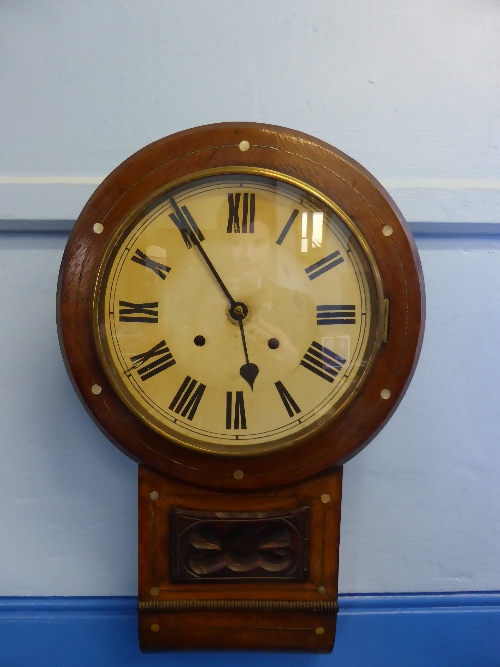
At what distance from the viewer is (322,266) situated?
0.56 metres

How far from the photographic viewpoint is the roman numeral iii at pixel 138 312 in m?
0.56

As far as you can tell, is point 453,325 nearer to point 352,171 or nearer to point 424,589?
point 352,171

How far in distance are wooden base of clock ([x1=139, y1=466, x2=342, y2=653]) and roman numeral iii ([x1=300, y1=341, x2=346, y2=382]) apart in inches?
5.0

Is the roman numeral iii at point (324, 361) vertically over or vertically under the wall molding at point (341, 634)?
over

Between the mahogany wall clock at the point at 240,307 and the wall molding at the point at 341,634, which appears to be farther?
the wall molding at the point at 341,634

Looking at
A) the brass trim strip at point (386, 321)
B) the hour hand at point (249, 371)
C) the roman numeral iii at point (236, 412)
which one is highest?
the brass trim strip at point (386, 321)

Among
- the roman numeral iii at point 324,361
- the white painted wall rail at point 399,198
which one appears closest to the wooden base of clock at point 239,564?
the roman numeral iii at point 324,361

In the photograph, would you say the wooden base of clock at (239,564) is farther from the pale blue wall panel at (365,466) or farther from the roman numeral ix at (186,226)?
the roman numeral ix at (186,226)

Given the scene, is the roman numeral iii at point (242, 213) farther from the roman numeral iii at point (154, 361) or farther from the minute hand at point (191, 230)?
the roman numeral iii at point (154, 361)

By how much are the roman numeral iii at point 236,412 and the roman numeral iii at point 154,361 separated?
0.28 feet

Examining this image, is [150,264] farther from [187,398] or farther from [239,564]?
[239,564]

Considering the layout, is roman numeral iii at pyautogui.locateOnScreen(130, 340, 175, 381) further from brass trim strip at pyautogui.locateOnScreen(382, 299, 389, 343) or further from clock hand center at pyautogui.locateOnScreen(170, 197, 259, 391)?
brass trim strip at pyautogui.locateOnScreen(382, 299, 389, 343)

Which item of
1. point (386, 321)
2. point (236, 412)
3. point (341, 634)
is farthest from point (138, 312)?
point (341, 634)

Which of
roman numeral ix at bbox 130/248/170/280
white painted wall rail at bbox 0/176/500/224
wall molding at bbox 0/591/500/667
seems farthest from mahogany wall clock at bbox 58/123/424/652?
wall molding at bbox 0/591/500/667
